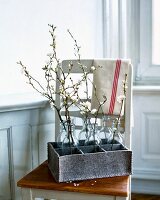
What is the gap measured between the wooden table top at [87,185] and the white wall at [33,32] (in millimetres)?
491

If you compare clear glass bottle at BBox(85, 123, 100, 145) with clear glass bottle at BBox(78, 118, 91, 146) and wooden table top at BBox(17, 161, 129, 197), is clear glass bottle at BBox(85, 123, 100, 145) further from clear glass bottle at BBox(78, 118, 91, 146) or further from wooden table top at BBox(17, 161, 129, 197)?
wooden table top at BBox(17, 161, 129, 197)

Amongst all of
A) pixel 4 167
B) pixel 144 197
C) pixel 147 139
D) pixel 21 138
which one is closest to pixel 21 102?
pixel 21 138

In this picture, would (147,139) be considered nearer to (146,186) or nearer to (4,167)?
(146,186)

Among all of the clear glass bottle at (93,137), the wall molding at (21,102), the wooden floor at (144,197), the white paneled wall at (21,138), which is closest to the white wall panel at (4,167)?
the white paneled wall at (21,138)

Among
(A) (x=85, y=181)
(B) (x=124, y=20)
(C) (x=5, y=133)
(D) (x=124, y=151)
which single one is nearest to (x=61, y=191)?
(A) (x=85, y=181)

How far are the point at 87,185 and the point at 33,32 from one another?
81 centimetres

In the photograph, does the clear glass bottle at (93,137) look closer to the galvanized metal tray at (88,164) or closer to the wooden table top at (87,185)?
the galvanized metal tray at (88,164)

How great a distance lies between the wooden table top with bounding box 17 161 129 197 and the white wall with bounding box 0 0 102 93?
0.49 m

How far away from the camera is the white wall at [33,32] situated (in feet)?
5.08

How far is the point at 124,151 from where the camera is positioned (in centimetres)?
123

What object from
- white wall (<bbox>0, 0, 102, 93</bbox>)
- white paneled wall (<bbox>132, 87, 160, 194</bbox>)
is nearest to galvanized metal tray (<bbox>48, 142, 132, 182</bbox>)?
white wall (<bbox>0, 0, 102, 93</bbox>)

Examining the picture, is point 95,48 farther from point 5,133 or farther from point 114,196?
point 114,196

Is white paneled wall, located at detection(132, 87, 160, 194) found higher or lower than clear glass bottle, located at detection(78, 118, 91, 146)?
lower

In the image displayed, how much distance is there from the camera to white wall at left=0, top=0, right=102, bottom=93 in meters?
1.55
